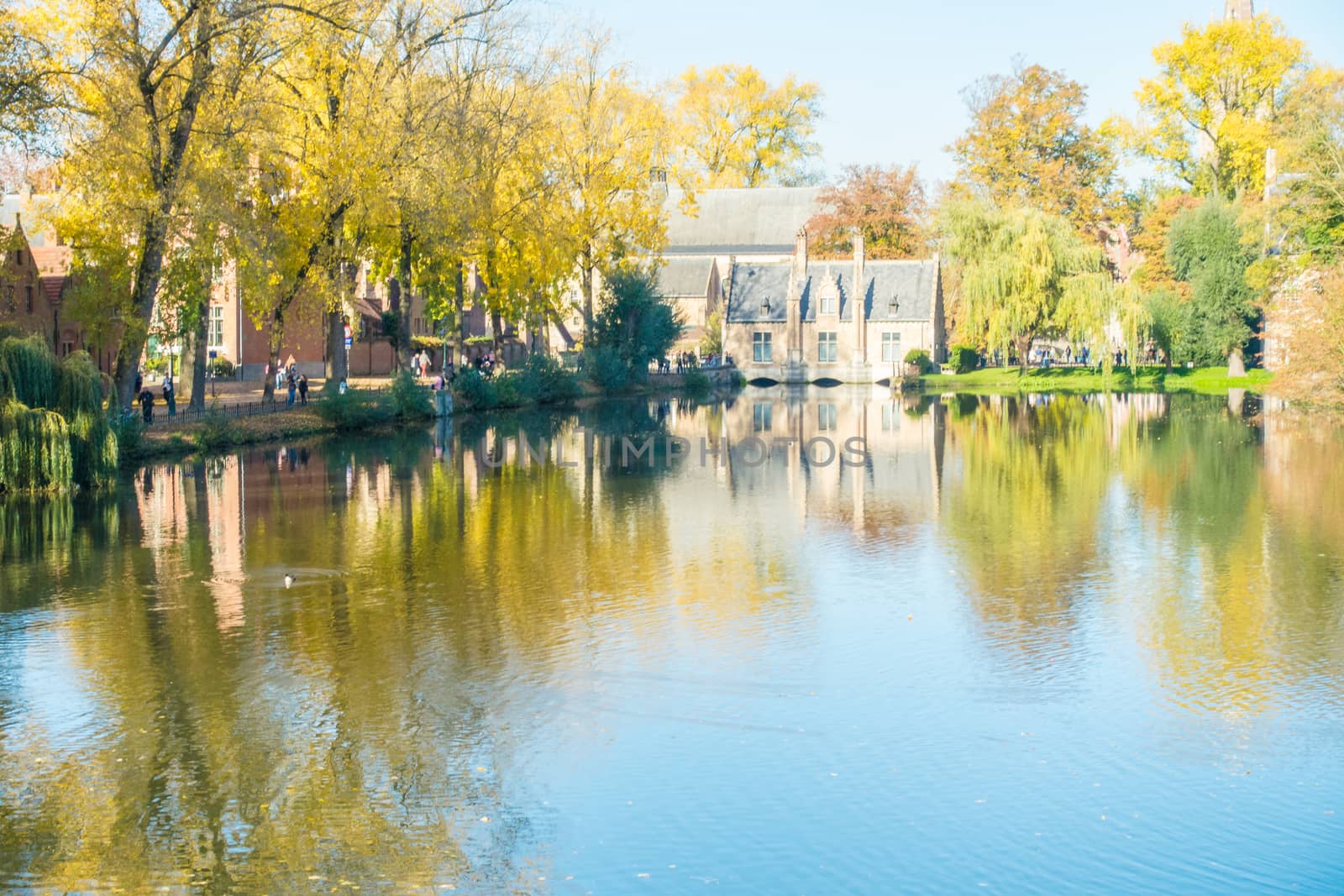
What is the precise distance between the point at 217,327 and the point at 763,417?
Answer: 22806 mm

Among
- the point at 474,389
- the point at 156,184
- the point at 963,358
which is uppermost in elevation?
the point at 156,184

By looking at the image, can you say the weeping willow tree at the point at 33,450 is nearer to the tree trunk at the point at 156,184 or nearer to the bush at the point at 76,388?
the bush at the point at 76,388

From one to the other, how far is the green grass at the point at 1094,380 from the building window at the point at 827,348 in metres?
6.40

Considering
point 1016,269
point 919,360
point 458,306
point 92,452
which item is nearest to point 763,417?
point 458,306

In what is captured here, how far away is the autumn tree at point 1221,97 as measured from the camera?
236 ft

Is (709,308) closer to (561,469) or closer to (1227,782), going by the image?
(561,469)

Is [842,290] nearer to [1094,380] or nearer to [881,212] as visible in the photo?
[881,212]

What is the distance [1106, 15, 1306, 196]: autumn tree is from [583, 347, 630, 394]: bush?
34.1 metres

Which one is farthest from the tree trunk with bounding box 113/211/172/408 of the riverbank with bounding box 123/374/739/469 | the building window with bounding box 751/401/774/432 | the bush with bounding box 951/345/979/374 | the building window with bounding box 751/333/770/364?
the building window with bounding box 751/333/770/364

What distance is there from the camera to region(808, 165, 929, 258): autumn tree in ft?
280

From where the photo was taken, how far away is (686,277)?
9350 cm

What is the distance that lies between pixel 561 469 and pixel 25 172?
46.6ft

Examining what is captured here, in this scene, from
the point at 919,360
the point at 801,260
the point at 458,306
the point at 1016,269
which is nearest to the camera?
the point at 458,306

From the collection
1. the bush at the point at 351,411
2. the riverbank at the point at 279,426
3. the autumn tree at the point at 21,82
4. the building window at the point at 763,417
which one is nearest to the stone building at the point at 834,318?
the building window at the point at 763,417
